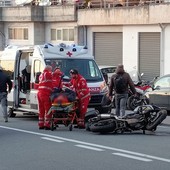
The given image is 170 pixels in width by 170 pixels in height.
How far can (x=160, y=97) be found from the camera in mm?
21562

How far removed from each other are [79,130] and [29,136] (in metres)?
1.69

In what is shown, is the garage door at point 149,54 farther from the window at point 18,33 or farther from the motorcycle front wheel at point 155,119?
the motorcycle front wheel at point 155,119

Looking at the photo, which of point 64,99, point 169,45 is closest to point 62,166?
point 64,99

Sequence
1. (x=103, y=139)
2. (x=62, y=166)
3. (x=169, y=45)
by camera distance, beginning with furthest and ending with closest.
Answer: (x=169, y=45)
(x=103, y=139)
(x=62, y=166)

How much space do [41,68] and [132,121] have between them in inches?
181

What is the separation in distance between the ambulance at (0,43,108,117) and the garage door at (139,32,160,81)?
1491 cm

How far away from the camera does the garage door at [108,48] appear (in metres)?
37.1

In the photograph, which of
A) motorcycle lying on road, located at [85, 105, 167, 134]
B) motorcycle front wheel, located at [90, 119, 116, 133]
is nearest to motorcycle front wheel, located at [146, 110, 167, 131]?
motorcycle lying on road, located at [85, 105, 167, 134]

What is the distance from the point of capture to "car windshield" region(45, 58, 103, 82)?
19014mm

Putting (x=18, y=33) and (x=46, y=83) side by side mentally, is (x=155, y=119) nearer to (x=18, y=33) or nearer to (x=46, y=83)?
(x=46, y=83)

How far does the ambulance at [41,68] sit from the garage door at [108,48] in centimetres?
1679

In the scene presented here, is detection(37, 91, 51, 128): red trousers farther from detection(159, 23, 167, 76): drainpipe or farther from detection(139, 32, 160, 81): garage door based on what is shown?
detection(139, 32, 160, 81): garage door

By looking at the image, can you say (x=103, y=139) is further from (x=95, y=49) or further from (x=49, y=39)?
(x=49, y=39)

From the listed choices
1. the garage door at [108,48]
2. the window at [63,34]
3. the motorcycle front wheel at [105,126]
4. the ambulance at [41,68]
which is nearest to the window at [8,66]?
the ambulance at [41,68]
